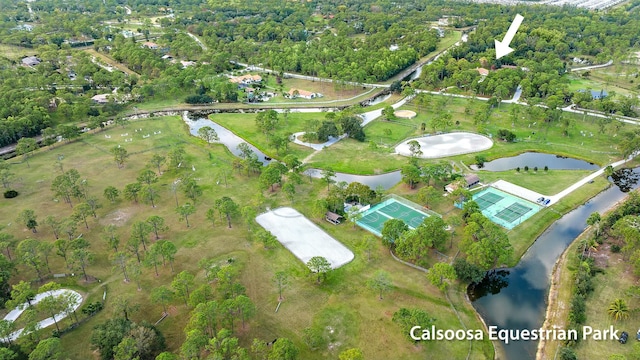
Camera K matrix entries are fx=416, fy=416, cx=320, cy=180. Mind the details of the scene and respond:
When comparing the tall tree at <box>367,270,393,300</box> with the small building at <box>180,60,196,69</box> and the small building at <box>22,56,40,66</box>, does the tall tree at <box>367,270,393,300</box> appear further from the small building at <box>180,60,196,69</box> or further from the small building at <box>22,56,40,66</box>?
the small building at <box>22,56,40,66</box>

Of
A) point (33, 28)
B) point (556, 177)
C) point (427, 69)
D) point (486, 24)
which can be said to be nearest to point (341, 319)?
point (556, 177)

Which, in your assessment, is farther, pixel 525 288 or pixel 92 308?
pixel 525 288

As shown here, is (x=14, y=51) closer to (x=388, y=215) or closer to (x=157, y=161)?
(x=157, y=161)

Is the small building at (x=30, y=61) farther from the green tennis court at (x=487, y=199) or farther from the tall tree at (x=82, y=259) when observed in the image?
the green tennis court at (x=487, y=199)

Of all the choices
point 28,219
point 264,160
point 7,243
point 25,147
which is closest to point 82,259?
point 7,243

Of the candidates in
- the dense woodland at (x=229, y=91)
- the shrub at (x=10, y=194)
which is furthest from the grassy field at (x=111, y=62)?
the shrub at (x=10, y=194)

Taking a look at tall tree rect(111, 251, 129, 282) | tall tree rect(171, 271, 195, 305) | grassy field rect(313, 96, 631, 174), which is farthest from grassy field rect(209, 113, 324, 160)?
tall tree rect(171, 271, 195, 305)
